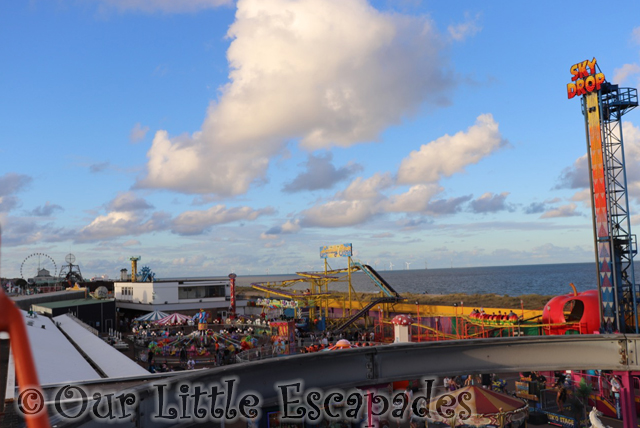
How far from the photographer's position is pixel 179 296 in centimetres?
6844

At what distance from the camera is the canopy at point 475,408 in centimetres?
1523

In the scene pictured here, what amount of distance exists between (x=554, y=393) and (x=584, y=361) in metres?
17.3

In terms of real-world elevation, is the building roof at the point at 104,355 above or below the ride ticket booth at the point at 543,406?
above

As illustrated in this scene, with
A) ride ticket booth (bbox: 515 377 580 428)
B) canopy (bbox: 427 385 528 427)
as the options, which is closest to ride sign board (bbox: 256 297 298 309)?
ride ticket booth (bbox: 515 377 580 428)

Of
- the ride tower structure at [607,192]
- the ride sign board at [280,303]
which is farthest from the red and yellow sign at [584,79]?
the ride sign board at [280,303]

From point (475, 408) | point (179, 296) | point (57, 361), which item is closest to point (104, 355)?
point (57, 361)

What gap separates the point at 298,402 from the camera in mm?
8125

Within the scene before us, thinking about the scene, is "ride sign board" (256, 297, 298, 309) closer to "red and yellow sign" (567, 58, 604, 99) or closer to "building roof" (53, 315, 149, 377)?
"building roof" (53, 315, 149, 377)

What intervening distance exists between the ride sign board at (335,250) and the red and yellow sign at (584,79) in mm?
29229

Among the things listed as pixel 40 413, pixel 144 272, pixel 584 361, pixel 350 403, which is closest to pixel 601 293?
pixel 584 361

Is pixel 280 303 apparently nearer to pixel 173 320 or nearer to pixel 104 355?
pixel 173 320

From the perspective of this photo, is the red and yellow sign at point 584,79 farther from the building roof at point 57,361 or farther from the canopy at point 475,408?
the building roof at point 57,361

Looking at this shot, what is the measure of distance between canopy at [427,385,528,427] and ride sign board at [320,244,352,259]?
126ft

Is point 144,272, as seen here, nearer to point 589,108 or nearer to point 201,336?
point 201,336
